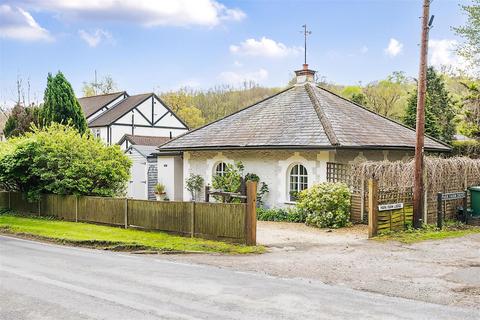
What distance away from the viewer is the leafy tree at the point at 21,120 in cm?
3578

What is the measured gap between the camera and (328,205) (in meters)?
18.7

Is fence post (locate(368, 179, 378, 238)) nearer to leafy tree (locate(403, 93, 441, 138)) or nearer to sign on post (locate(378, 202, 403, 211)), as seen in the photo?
sign on post (locate(378, 202, 403, 211))

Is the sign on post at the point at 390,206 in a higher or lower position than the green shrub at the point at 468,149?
lower

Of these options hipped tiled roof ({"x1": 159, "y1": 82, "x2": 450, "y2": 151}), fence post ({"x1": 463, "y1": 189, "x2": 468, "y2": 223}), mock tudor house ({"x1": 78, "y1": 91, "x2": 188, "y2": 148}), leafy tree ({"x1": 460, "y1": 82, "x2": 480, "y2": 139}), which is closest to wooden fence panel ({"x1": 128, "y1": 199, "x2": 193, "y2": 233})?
hipped tiled roof ({"x1": 159, "y1": 82, "x2": 450, "y2": 151})

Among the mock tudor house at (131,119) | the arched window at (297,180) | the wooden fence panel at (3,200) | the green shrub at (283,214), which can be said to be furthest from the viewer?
the mock tudor house at (131,119)

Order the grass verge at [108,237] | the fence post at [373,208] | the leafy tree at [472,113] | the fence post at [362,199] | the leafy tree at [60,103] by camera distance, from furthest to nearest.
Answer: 1. the leafy tree at [60,103]
2. the leafy tree at [472,113]
3. the fence post at [362,199]
4. the fence post at [373,208]
5. the grass verge at [108,237]

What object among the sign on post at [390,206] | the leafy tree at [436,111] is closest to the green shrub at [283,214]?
the sign on post at [390,206]

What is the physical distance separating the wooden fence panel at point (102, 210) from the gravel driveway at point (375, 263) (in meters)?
5.39

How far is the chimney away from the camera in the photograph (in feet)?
87.3

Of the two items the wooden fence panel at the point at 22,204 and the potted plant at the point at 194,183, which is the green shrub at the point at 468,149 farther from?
the wooden fence panel at the point at 22,204

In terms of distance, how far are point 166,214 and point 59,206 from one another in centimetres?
696

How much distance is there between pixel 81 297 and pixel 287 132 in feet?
48.0

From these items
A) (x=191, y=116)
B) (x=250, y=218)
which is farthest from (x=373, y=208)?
(x=191, y=116)

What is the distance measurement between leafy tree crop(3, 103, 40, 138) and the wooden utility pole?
87.8 ft
